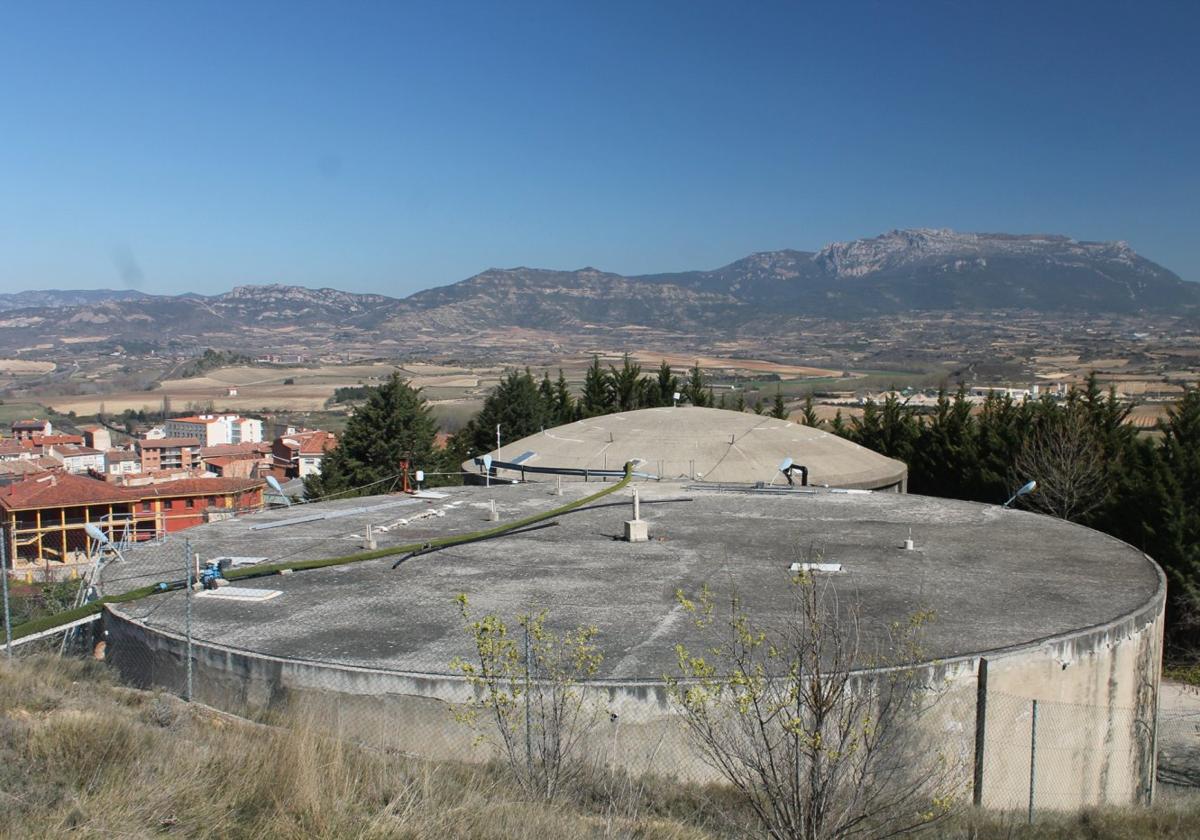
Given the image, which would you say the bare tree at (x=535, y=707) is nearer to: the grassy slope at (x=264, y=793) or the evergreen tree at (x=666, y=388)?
the grassy slope at (x=264, y=793)

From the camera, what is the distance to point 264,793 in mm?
7215

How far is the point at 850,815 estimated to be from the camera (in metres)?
6.91

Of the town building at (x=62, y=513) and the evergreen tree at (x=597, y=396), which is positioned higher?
the evergreen tree at (x=597, y=396)

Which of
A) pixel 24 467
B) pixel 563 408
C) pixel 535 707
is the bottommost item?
pixel 24 467

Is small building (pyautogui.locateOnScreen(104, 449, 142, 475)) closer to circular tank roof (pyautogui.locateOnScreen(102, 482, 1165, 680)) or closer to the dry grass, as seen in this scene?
circular tank roof (pyautogui.locateOnScreen(102, 482, 1165, 680))

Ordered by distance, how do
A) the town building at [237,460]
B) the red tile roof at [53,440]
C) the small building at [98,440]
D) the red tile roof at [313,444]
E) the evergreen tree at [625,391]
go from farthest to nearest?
the small building at [98,440], the red tile roof at [53,440], the town building at [237,460], the red tile roof at [313,444], the evergreen tree at [625,391]

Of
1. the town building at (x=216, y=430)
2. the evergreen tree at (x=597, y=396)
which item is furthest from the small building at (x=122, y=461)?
the evergreen tree at (x=597, y=396)

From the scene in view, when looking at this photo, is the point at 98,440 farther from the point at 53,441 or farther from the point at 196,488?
the point at 196,488

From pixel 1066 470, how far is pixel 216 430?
9040 centimetres

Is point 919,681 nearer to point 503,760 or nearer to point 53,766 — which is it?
point 503,760

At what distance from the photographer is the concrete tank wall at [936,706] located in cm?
1016

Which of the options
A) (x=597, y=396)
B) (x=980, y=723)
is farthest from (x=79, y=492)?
(x=980, y=723)

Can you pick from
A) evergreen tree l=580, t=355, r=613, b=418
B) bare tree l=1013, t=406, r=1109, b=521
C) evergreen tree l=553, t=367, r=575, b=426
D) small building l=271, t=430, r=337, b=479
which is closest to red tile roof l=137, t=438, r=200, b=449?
small building l=271, t=430, r=337, b=479

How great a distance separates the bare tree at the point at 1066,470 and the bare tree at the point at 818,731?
18227 millimetres
